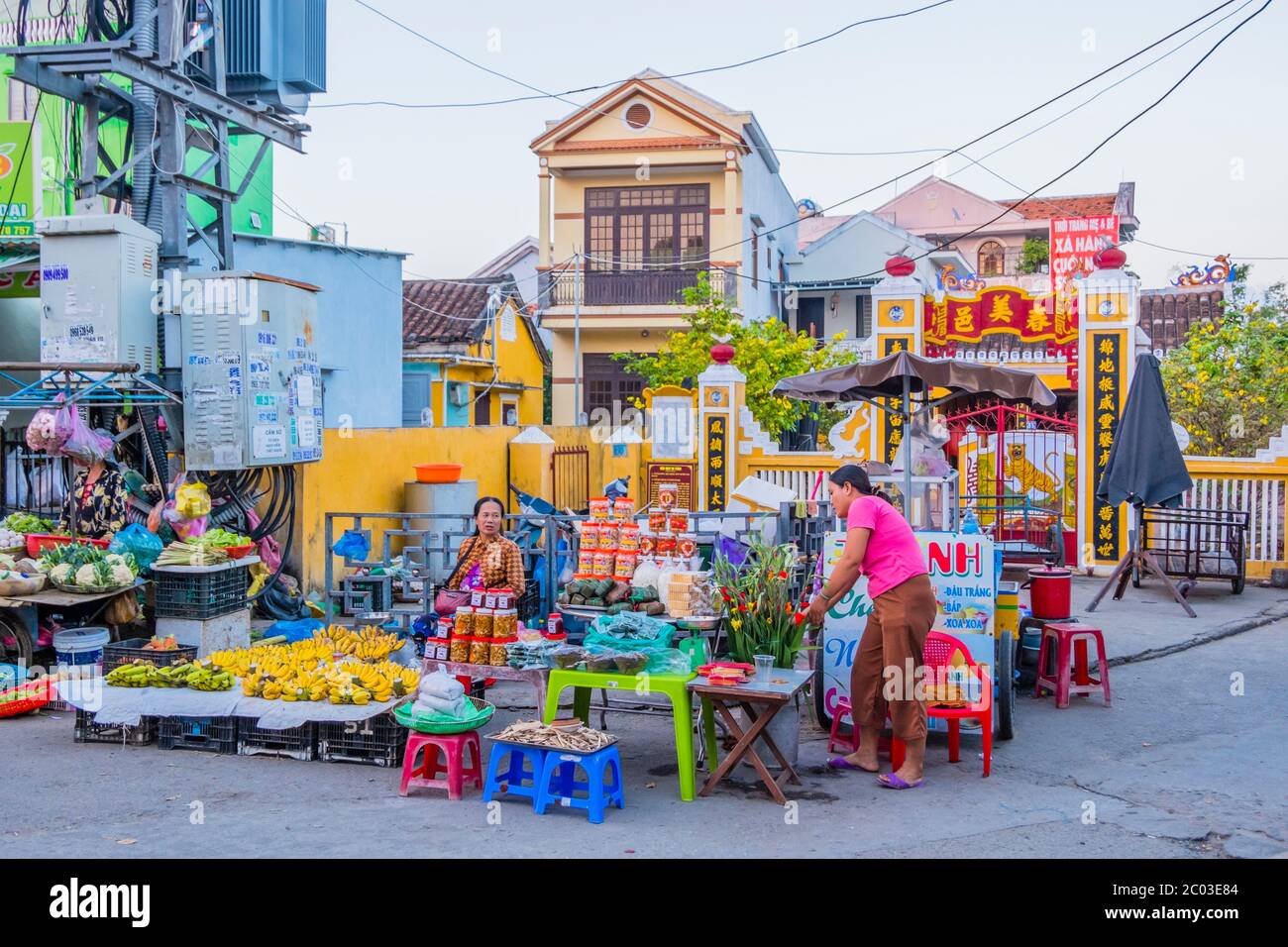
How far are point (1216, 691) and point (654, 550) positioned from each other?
477 cm

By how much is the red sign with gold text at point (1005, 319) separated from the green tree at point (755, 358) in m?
2.81

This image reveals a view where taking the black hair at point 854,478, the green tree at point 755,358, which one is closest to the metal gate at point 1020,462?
the green tree at point 755,358

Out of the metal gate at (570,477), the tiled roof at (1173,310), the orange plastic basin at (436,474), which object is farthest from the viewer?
the tiled roof at (1173,310)

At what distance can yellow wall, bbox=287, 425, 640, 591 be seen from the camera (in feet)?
40.9

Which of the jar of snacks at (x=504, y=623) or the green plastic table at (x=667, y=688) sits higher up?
the jar of snacks at (x=504, y=623)

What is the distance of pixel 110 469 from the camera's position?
10.7 meters

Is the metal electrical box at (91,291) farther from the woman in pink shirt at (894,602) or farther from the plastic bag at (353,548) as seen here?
the woman in pink shirt at (894,602)

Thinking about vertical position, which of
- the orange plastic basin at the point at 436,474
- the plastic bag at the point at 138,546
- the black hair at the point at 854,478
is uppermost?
the black hair at the point at 854,478

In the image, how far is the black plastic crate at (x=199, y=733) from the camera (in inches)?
295

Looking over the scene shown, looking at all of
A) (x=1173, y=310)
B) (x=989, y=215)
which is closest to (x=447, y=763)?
(x=1173, y=310)

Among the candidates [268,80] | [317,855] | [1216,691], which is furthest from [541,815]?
[268,80]

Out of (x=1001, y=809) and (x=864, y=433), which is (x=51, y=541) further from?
(x=864, y=433)

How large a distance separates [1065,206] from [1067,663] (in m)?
38.6

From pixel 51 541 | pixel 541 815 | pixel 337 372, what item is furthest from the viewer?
pixel 337 372
